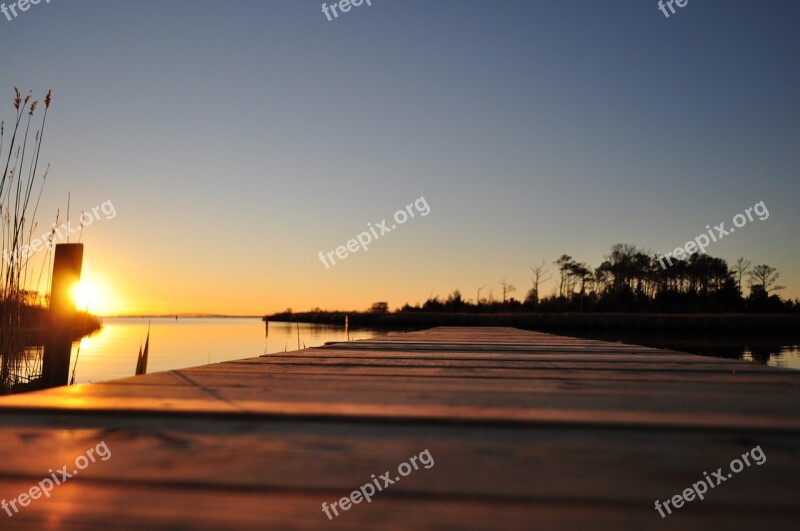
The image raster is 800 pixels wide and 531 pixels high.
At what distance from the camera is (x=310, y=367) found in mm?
1783

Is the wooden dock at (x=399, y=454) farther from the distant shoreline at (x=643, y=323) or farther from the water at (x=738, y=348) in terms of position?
the distant shoreline at (x=643, y=323)

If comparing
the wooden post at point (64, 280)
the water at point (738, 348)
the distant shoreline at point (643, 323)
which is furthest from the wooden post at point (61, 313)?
the distant shoreline at point (643, 323)

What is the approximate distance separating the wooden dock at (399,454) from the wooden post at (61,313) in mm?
1782

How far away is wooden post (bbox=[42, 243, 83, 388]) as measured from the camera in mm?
2730

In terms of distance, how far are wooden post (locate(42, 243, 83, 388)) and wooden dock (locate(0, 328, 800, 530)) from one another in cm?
178

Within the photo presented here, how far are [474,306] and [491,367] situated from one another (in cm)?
3533

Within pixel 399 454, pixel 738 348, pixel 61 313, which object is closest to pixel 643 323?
pixel 738 348

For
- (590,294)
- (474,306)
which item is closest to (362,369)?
(474,306)

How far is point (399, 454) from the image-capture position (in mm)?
752

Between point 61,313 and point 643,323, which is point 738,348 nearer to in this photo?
point 643,323

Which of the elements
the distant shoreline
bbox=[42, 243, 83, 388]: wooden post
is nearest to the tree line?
the distant shoreline

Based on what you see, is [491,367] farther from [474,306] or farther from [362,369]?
[474,306]

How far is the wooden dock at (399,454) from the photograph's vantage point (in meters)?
0.56

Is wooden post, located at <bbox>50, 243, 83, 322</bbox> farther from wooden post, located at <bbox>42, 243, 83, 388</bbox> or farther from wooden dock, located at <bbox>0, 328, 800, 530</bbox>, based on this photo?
wooden dock, located at <bbox>0, 328, 800, 530</bbox>
